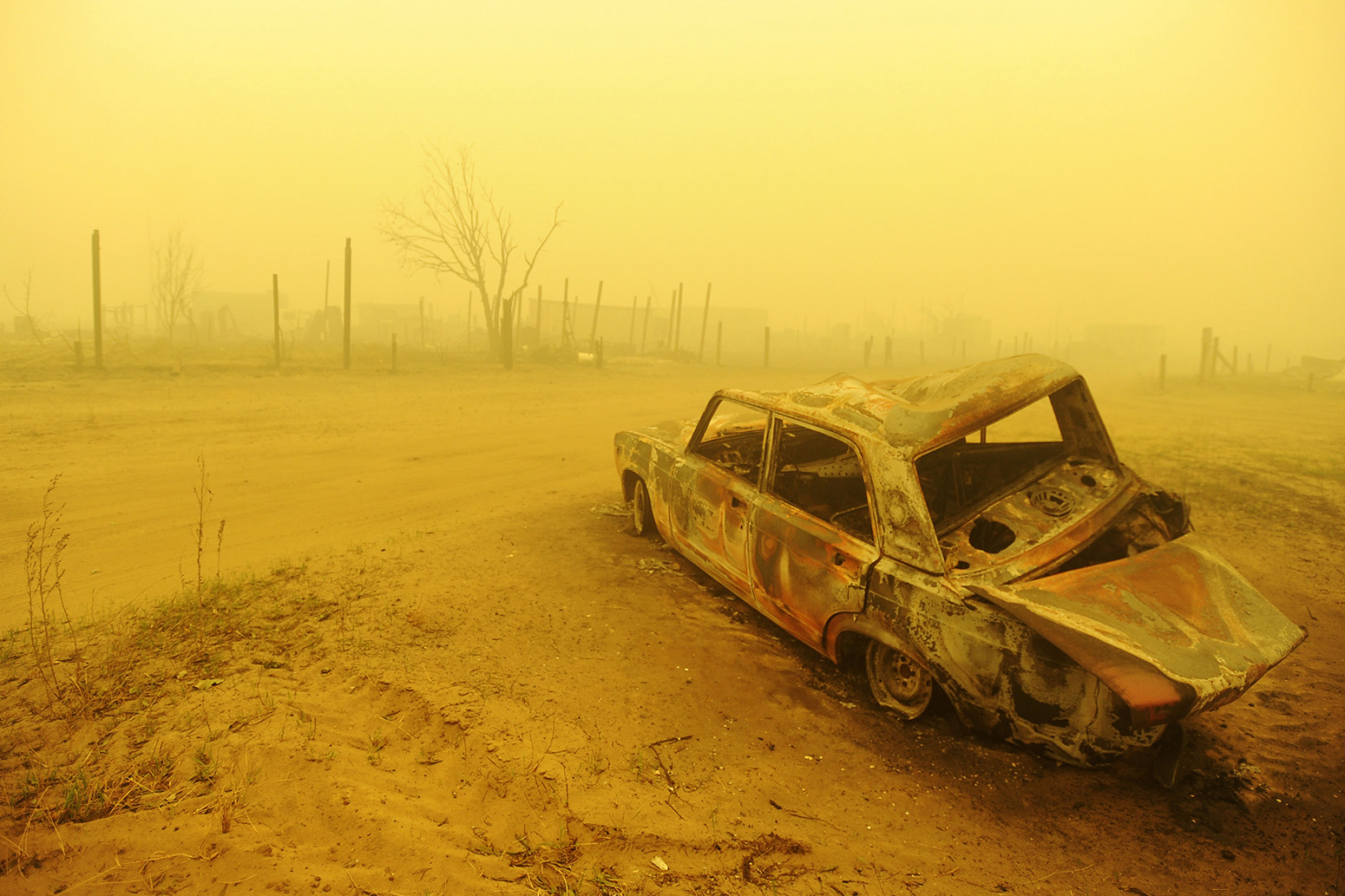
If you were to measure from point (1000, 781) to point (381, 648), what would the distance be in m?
3.00

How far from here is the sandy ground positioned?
2.33 m

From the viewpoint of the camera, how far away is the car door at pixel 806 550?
322 cm

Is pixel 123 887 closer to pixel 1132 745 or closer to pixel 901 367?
pixel 1132 745

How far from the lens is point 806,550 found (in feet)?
11.2

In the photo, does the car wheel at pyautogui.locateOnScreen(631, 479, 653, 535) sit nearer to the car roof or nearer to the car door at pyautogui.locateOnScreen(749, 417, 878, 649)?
the car door at pyautogui.locateOnScreen(749, 417, 878, 649)

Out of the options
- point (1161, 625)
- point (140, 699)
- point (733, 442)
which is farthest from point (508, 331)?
point (1161, 625)

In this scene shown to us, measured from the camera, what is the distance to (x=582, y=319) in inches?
1620

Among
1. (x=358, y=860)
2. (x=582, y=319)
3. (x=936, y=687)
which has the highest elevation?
(x=582, y=319)

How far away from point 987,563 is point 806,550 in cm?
81

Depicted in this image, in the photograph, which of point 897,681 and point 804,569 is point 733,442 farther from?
point 897,681

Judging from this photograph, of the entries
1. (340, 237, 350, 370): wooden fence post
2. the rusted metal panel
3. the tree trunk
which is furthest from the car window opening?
the tree trunk

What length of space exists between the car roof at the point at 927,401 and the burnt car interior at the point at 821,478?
0.22 meters

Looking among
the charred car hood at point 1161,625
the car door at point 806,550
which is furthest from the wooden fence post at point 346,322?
the charred car hood at point 1161,625

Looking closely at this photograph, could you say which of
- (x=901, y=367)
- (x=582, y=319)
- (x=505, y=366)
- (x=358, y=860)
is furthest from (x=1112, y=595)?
(x=582, y=319)
